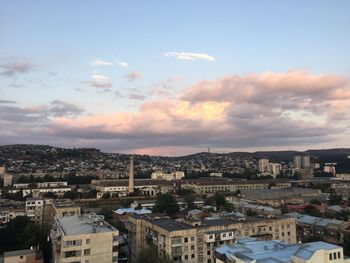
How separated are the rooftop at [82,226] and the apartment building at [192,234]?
16.2ft

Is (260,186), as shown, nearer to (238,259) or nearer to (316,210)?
(316,210)

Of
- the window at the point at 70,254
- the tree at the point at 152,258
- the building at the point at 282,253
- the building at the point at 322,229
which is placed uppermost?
the building at the point at 282,253

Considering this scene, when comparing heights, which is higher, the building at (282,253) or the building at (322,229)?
the building at (282,253)

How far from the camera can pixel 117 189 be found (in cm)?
9881

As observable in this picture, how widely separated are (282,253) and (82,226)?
15.6 metres

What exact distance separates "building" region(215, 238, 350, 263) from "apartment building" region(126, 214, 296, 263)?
5.76 m

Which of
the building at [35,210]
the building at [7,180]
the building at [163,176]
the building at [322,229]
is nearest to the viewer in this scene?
the building at [322,229]

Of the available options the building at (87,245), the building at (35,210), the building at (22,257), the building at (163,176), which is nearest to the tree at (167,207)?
the building at (35,210)

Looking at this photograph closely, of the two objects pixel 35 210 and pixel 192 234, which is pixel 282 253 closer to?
pixel 192 234

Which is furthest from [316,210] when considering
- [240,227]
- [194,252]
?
[194,252]

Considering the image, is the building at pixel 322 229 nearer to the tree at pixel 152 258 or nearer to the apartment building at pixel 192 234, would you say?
the apartment building at pixel 192 234

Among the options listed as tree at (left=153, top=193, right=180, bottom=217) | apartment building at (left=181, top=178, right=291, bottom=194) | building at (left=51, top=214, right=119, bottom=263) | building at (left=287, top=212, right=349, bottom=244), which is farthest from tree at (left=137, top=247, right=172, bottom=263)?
apartment building at (left=181, top=178, right=291, bottom=194)

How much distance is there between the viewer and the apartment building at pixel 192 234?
2945 centimetres

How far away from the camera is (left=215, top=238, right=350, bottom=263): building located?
2015 cm
